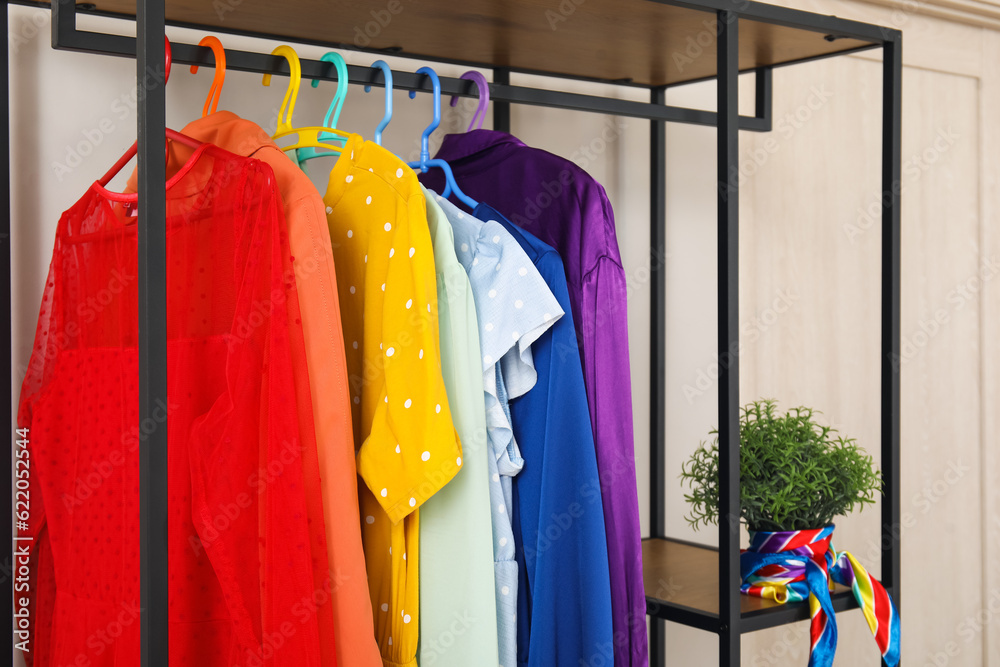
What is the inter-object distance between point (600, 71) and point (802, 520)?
32.1 inches

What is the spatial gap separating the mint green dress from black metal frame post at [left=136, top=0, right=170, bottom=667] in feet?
1.03

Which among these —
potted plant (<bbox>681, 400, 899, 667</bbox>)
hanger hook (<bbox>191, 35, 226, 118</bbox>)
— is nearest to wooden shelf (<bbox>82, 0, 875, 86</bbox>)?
hanger hook (<bbox>191, 35, 226, 118</bbox>)

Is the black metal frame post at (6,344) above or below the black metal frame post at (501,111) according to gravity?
below

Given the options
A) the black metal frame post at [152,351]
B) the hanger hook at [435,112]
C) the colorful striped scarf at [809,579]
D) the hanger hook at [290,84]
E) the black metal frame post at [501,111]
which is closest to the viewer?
the black metal frame post at [152,351]

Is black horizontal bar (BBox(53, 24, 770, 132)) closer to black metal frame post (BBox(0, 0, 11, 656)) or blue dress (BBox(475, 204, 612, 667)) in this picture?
black metal frame post (BBox(0, 0, 11, 656))

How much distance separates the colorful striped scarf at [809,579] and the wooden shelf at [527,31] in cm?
73

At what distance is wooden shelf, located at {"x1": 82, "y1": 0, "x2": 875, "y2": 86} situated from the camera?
122 cm

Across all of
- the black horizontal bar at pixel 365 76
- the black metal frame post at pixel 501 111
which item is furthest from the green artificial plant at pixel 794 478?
the black metal frame post at pixel 501 111

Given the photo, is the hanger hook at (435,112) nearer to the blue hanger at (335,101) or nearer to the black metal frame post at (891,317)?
the blue hanger at (335,101)

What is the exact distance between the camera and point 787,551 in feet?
4.41

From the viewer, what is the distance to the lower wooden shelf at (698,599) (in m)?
1.28

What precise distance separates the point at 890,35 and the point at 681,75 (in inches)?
14.8

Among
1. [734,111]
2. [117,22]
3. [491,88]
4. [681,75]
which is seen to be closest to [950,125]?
[681,75]

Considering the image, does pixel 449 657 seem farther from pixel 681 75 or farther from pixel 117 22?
pixel 681 75
